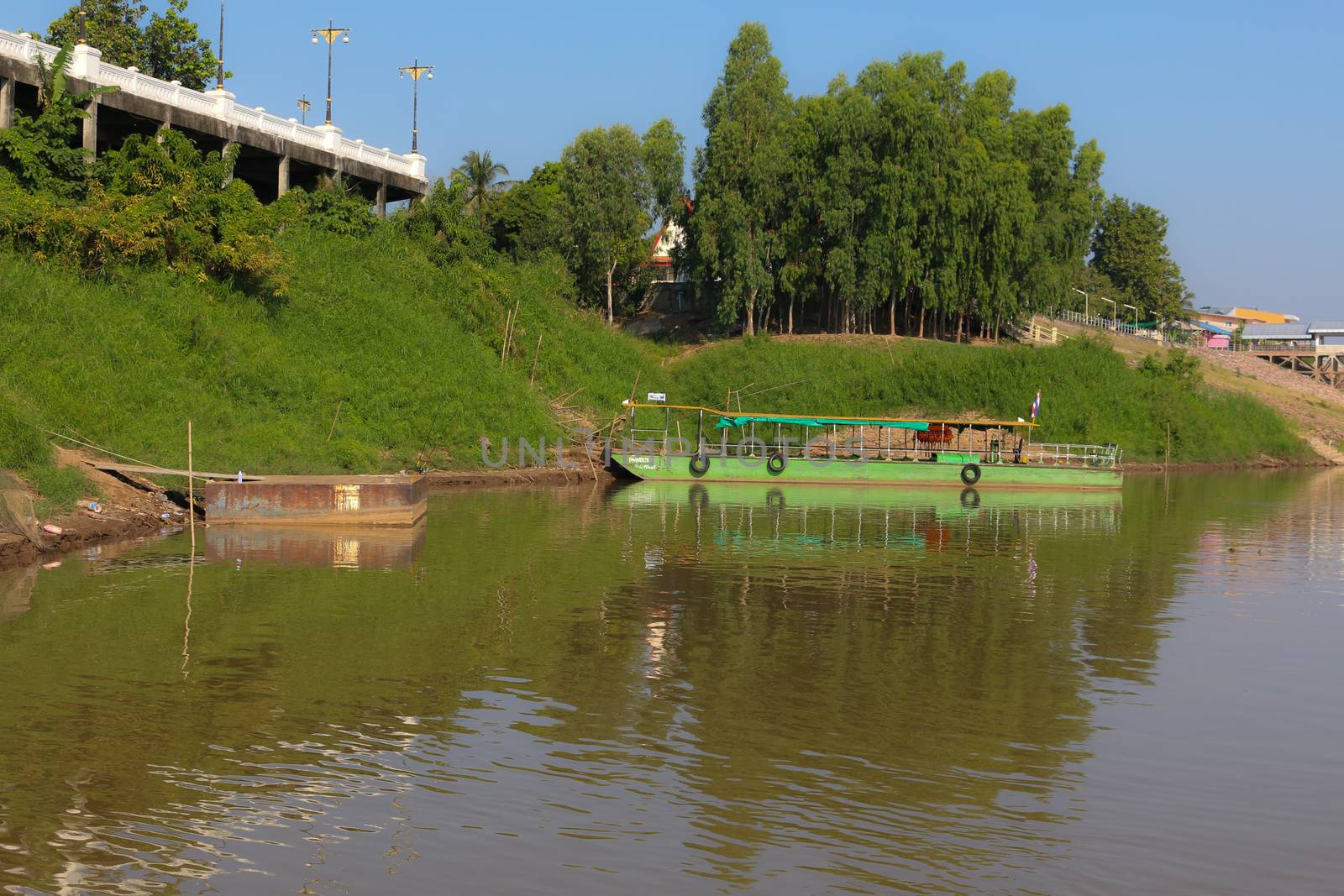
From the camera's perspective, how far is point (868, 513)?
36156mm

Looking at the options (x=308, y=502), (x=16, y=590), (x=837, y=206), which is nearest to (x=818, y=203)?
(x=837, y=206)

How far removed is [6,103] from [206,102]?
7478 mm

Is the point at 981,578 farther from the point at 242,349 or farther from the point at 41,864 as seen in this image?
the point at 242,349

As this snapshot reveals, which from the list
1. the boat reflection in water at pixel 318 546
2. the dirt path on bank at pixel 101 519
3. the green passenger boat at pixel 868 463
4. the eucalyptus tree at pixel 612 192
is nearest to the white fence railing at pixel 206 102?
the eucalyptus tree at pixel 612 192

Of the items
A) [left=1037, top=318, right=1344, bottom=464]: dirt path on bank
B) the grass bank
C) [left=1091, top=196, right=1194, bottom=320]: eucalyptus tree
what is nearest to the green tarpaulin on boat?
the grass bank

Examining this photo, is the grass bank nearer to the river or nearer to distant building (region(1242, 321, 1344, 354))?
the river

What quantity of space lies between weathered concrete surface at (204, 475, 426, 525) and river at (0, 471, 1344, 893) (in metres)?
2.63

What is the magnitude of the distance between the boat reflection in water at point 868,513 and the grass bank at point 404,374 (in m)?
7.87

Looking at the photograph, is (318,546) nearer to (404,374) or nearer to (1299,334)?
(404,374)

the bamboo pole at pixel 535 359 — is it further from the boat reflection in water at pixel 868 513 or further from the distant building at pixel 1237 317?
the distant building at pixel 1237 317

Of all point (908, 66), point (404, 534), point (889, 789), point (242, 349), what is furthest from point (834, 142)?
point (889, 789)

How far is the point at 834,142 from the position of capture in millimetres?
66562

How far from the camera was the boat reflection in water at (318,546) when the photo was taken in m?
23.4

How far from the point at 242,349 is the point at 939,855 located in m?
34.5
